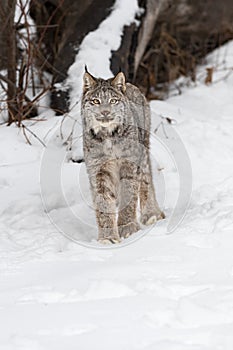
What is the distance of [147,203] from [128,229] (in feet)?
1.48

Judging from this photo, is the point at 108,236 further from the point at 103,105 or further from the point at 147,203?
the point at 103,105

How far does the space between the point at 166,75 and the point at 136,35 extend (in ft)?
5.59

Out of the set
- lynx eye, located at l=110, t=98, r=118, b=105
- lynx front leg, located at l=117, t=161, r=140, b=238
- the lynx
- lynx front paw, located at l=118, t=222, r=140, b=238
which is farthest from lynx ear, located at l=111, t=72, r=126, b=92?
lynx front paw, located at l=118, t=222, r=140, b=238

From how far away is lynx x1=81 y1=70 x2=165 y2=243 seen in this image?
14.9ft

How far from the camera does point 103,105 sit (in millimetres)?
4465

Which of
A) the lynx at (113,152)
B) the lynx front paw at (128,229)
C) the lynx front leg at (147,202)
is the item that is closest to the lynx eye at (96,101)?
the lynx at (113,152)

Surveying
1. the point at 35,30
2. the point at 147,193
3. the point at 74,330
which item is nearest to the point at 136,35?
the point at 35,30

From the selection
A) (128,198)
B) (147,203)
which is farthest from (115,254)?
(147,203)

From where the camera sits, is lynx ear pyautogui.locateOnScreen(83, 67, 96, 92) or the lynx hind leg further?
the lynx hind leg

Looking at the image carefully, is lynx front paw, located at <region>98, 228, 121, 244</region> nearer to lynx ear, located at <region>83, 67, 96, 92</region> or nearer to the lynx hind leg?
the lynx hind leg

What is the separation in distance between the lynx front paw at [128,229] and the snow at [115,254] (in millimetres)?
174

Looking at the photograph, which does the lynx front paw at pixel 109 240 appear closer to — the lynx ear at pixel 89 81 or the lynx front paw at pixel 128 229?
the lynx front paw at pixel 128 229

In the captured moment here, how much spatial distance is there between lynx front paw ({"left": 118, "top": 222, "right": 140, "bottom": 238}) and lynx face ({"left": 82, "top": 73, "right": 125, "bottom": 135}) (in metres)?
0.73

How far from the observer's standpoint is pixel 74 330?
128 inches
